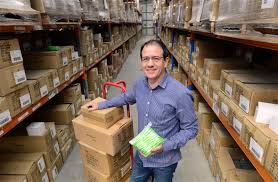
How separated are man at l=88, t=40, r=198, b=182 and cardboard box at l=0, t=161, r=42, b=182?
98 centimetres

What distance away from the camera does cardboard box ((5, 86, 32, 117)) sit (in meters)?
1.49

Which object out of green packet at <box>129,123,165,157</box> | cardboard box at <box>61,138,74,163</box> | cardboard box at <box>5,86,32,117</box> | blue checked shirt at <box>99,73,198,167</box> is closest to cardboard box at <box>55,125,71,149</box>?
cardboard box at <box>61,138,74,163</box>

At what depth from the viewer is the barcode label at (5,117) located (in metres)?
1.38

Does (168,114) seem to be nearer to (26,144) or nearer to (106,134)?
(106,134)

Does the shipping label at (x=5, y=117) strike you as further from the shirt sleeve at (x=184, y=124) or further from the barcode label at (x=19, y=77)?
the shirt sleeve at (x=184, y=124)

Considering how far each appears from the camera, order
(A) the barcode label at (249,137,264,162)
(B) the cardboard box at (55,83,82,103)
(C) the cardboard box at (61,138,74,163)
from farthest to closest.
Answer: (B) the cardboard box at (55,83,82,103), (C) the cardboard box at (61,138,74,163), (A) the barcode label at (249,137,264,162)

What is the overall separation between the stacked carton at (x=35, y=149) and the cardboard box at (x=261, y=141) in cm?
173

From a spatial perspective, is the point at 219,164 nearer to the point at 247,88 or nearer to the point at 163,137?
the point at 163,137

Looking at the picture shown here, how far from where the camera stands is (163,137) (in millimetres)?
1497

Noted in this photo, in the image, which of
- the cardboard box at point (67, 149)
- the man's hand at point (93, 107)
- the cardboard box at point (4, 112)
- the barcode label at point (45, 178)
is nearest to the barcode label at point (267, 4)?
the man's hand at point (93, 107)

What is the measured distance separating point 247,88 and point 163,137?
63cm

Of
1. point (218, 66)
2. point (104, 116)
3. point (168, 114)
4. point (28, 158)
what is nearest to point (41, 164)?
point (28, 158)

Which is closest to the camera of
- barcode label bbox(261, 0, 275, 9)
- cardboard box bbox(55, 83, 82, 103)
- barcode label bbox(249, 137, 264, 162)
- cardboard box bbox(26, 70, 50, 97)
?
barcode label bbox(261, 0, 275, 9)

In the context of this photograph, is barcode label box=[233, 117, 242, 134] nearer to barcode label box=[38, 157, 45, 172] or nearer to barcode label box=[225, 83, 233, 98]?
barcode label box=[225, 83, 233, 98]
